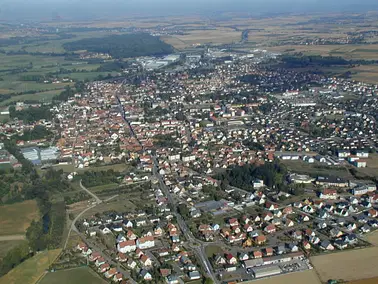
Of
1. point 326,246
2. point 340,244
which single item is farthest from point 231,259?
point 340,244

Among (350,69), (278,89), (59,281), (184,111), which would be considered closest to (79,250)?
(59,281)

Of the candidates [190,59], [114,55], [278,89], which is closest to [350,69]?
[278,89]

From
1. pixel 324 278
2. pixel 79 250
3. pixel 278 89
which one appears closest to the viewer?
pixel 324 278

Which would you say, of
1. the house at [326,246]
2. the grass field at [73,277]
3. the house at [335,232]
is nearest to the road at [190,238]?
the grass field at [73,277]

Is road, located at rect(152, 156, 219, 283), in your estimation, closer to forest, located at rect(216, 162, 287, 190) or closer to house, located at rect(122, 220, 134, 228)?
house, located at rect(122, 220, 134, 228)

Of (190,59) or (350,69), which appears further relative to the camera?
(190,59)

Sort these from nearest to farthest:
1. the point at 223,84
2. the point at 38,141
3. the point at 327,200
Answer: the point at 327,200 < the point at 38,141 < the point at 223,84

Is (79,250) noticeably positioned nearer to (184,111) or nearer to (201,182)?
(201,182)
